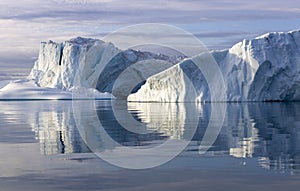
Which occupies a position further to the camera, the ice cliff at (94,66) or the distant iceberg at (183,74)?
the ice cliff at (94,66)

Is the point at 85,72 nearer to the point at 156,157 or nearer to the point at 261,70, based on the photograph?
the point at 261,70

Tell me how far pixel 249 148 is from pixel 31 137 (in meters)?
6.17

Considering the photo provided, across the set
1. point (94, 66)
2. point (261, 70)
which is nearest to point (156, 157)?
point (261, 70)

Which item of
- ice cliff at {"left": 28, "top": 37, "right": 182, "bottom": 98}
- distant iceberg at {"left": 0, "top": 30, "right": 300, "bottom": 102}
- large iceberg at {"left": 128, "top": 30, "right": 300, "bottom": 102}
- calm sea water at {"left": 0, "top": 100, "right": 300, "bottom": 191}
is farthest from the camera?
ice cliff at {"left": 28, "top": 37, "right": 182, "bottom": 98}

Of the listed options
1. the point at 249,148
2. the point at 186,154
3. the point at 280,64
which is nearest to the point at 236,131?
the point at 249,148

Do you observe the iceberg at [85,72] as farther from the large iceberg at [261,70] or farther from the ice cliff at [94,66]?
the large iceberg at [261,70]

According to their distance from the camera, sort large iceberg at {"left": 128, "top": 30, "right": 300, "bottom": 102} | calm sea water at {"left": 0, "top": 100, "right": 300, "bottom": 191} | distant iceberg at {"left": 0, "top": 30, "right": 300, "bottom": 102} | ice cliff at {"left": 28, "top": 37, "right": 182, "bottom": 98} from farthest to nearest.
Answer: ice cliff at {"left": 28, "top": 37, "right": 182, "bottom": 98}, distant iceberg at {"left": 0, "top": 30, "right": 300, "bottom": 102}, large iceberg at {"left": 128, "top": 30, "right": 300, "bottom": 102}, calm sea water at {"left": 0, "top": 100, "right": 300, "bottom": 191}

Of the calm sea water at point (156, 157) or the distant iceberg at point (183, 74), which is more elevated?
the distant iceberg at point (183, 74)

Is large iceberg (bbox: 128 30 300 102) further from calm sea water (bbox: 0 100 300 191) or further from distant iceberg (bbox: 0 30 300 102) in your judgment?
calm sea water (bbox: 0 100 300 191)

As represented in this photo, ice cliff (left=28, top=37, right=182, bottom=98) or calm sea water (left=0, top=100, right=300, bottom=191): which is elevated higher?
ice cliff (left=28, top=37, right=182, bottom=98)

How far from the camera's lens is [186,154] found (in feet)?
31.9

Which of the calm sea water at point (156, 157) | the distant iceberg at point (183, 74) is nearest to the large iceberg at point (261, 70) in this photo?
the distant iceberg at point (183, 74)

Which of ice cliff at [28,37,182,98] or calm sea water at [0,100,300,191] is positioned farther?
ice cliff at [28,37,182,98]

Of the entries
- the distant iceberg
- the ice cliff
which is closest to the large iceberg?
the distant iceberg
